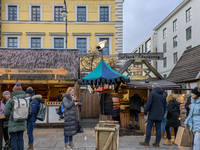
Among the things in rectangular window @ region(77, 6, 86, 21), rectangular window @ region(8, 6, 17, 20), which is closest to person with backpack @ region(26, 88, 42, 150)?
rectangular window @ region(77, 6, 86, 21)

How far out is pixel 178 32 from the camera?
96.9ft

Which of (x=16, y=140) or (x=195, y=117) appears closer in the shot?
(x=195, y=117)

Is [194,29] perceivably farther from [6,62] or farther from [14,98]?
[14,98]

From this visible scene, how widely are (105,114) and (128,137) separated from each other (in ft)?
4.18

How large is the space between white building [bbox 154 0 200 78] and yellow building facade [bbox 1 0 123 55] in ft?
37.8

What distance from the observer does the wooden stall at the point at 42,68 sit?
8273mm

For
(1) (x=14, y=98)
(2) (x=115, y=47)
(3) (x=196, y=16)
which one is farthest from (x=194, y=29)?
(1) (x=14, y=98)

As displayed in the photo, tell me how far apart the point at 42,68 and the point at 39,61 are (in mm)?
722

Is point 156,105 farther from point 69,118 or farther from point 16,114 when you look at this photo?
point 16,114

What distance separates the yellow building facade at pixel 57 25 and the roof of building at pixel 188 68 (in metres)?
10.5

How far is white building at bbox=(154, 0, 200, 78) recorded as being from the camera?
982 inches

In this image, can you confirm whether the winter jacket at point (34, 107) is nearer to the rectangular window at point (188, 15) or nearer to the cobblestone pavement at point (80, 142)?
the cobblestone pavement at point (80, 142)

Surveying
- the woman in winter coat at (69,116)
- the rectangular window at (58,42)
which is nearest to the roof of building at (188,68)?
the woman in winter coat at (69,116)

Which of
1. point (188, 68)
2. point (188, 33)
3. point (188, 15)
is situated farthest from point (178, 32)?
point (188, 68)
